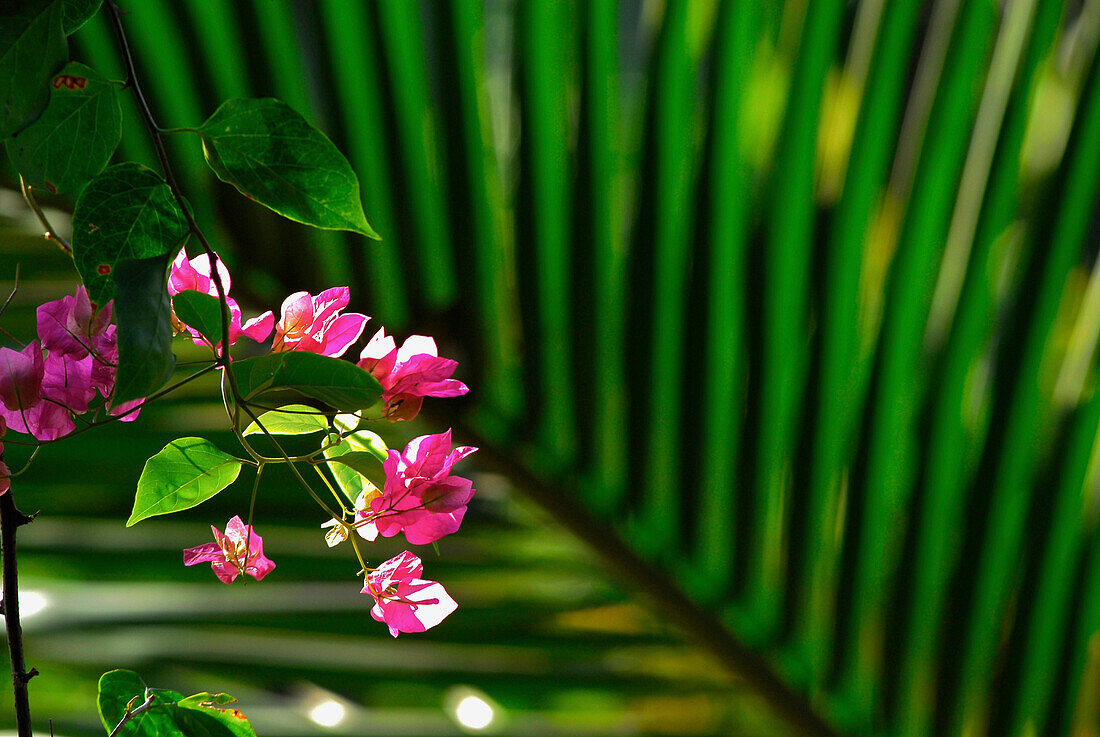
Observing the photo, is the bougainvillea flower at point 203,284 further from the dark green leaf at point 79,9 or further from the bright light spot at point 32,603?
the bright light spot at point 32,603

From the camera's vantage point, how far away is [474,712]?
2.02 ft

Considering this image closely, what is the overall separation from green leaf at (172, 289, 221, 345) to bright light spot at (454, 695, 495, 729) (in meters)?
0.47

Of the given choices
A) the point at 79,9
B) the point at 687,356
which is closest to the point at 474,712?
the point at 687,356

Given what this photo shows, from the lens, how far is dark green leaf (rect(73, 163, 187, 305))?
0.66 ft

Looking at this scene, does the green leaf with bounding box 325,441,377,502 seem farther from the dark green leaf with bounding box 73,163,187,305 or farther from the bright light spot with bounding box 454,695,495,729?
the bright light spot with bounding box 454,695,495,729

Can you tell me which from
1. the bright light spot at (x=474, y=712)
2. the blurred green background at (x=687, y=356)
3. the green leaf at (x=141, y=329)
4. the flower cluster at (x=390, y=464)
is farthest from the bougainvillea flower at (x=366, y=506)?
the bright light spot at (x=474, y=712)

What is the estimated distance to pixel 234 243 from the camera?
0.58 metres

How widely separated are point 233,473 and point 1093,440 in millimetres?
588

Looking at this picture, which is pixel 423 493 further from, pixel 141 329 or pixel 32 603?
pixel 32 603

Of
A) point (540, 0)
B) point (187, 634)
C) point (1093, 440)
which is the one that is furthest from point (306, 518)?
point (1093, 440)

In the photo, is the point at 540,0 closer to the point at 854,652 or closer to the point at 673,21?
the point at 673,21

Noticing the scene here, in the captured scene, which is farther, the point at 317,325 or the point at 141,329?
the point at 317,325

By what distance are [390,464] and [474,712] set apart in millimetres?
443

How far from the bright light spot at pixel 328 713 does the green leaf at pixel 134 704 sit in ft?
1.16
